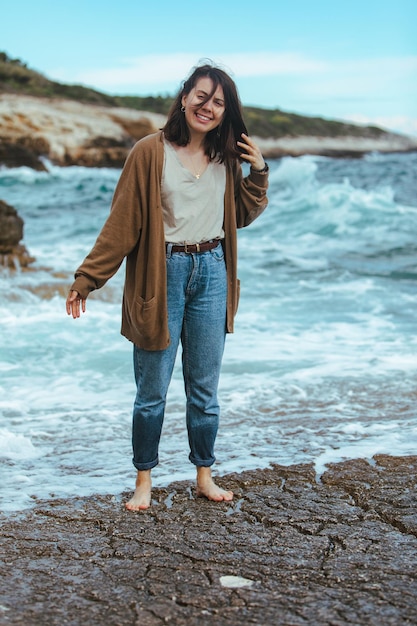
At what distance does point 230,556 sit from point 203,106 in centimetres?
185

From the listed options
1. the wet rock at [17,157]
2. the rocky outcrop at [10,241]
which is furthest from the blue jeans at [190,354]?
the wet rock at [17,157]

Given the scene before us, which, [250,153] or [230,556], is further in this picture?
[250,153]

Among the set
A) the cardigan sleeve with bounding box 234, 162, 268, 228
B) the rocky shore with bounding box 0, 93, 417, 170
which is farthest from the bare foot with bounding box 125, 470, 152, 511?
the rocky shore with bounding box 0, 93, 417, 170

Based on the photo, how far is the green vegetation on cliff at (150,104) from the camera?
1626 inches

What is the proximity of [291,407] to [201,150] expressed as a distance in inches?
99.5

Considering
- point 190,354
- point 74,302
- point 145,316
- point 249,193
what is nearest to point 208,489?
point 190,354

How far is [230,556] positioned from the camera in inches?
127

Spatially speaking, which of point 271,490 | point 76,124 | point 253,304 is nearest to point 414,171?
point 76,124

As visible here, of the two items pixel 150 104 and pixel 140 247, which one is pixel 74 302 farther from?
pixel 150 104

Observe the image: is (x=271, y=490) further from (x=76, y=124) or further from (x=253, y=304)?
(x=76, y=124)

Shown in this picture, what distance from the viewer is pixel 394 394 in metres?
5.98

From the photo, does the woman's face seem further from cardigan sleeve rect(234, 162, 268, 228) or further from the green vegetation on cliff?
the green vegetation on cliff

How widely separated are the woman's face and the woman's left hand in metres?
0.16

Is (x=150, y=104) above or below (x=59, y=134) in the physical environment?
above
